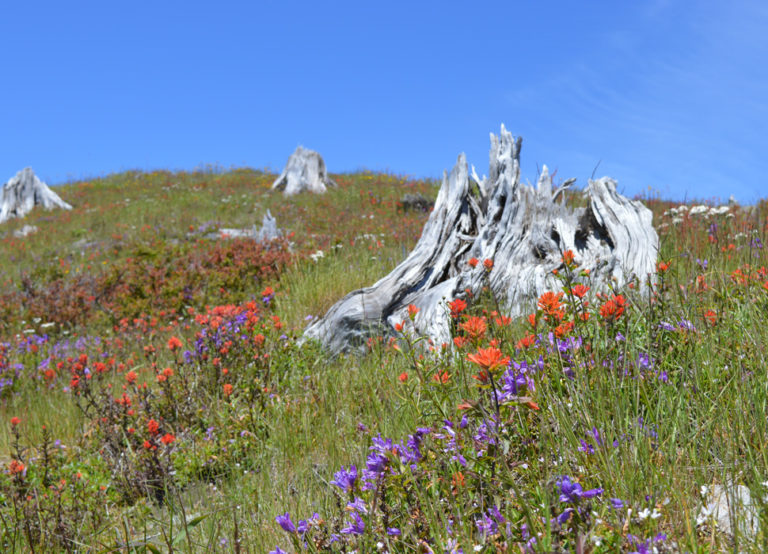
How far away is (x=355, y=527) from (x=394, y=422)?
0.98 metres

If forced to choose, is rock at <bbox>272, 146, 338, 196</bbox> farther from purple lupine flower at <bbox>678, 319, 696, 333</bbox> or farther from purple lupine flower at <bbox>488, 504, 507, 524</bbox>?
purple lupine flower at <bbox>488, 504, 507, 524</bbox>

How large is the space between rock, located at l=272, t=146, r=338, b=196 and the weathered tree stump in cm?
1772

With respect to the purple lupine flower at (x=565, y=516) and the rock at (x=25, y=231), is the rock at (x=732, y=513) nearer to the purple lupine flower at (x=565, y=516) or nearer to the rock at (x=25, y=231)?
the purple lupine flower at (x=565, y=516)

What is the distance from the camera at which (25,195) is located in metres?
26.0

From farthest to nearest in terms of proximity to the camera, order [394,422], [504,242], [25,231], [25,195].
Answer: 1. [25,195]
2. [25,231]
3. [504,242]
4. [394,422]

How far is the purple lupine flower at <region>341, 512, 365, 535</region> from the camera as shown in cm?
197

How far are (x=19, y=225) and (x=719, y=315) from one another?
26.5 meters

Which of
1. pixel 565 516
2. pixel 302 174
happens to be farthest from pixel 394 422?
pixel 302 174

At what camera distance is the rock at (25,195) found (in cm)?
2589

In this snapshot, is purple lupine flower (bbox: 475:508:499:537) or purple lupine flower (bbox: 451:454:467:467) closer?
purple lupine flower (bbox: 475:508:499:537)

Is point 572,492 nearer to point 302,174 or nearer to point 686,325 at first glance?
point 686,325

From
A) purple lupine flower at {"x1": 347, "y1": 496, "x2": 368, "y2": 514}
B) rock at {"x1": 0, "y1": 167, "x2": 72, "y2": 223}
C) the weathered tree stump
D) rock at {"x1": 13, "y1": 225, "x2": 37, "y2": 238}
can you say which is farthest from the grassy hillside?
rock at {"x1": 0, "y1": 167, "x2": 72, "y2": 223}

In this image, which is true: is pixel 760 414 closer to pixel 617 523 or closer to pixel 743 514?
pixel 743 514

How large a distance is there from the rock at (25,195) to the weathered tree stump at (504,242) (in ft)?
82.0
